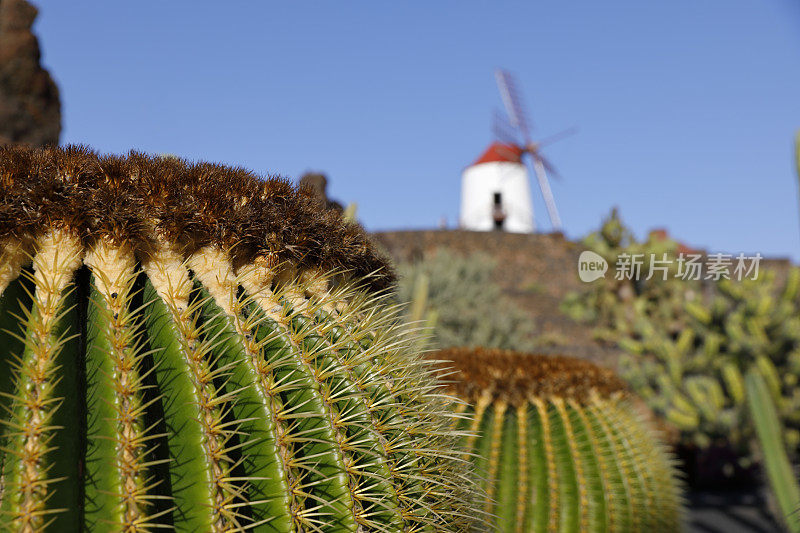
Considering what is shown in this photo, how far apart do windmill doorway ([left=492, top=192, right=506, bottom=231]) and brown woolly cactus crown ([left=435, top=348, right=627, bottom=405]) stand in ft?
93.3

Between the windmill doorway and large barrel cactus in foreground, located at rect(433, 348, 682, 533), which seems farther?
the windmill doorway

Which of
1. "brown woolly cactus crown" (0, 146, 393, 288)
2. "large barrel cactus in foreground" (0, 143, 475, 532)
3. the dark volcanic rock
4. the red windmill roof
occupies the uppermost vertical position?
the red windmill roof

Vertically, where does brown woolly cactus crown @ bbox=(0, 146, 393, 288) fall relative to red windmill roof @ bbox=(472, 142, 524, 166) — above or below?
below

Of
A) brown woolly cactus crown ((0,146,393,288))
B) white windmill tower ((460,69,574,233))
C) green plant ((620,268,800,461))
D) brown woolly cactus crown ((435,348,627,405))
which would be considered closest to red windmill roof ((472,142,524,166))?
white windmill tower ((460,69,574,233))

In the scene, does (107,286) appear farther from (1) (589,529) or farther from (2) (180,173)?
(1) (589,529)

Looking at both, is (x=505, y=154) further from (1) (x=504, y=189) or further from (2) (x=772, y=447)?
(2) (x=772, y=447)

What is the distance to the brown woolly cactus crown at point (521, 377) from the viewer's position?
8.73 ft

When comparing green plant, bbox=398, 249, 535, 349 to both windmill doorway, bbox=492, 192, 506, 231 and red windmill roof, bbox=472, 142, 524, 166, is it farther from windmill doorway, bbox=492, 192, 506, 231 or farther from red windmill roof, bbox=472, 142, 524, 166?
red windmill roof, bbox=472, 142, 524, 166

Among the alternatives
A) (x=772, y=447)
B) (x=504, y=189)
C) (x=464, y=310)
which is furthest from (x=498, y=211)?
(x=772, y=447)

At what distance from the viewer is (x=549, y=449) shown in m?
2.69

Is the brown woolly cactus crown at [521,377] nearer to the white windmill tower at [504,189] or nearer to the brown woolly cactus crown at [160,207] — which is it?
the brown woolly cactus crown at [160,207]

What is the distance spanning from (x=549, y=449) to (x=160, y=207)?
2.03 m

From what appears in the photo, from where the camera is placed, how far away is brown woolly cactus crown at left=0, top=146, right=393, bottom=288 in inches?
45.3

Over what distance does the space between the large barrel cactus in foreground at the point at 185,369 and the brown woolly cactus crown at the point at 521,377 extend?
1264mm
